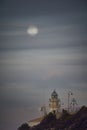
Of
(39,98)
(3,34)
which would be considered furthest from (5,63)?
(39,98)

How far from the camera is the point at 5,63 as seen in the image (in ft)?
9.66

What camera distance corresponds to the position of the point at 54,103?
107 inches

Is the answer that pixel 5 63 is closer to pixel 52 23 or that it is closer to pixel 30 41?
pixel 30 41

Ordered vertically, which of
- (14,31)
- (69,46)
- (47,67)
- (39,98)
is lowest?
(39,98)

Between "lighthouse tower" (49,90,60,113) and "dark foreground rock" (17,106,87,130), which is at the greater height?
"lighthouse tower" (49,90,60,113)

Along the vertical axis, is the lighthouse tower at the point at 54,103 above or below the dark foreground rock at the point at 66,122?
above

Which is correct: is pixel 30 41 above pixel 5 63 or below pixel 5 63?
above

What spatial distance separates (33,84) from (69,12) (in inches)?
29.3

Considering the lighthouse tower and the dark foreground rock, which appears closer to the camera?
the dark foreground rock

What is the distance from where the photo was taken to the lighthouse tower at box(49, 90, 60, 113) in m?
2.71

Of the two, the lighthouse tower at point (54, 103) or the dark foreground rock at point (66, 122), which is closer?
the dark foreground rock at point (66, 122)

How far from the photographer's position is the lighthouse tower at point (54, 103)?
271cm

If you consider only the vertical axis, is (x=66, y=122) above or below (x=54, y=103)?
below

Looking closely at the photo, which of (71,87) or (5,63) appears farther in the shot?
(5,63)
